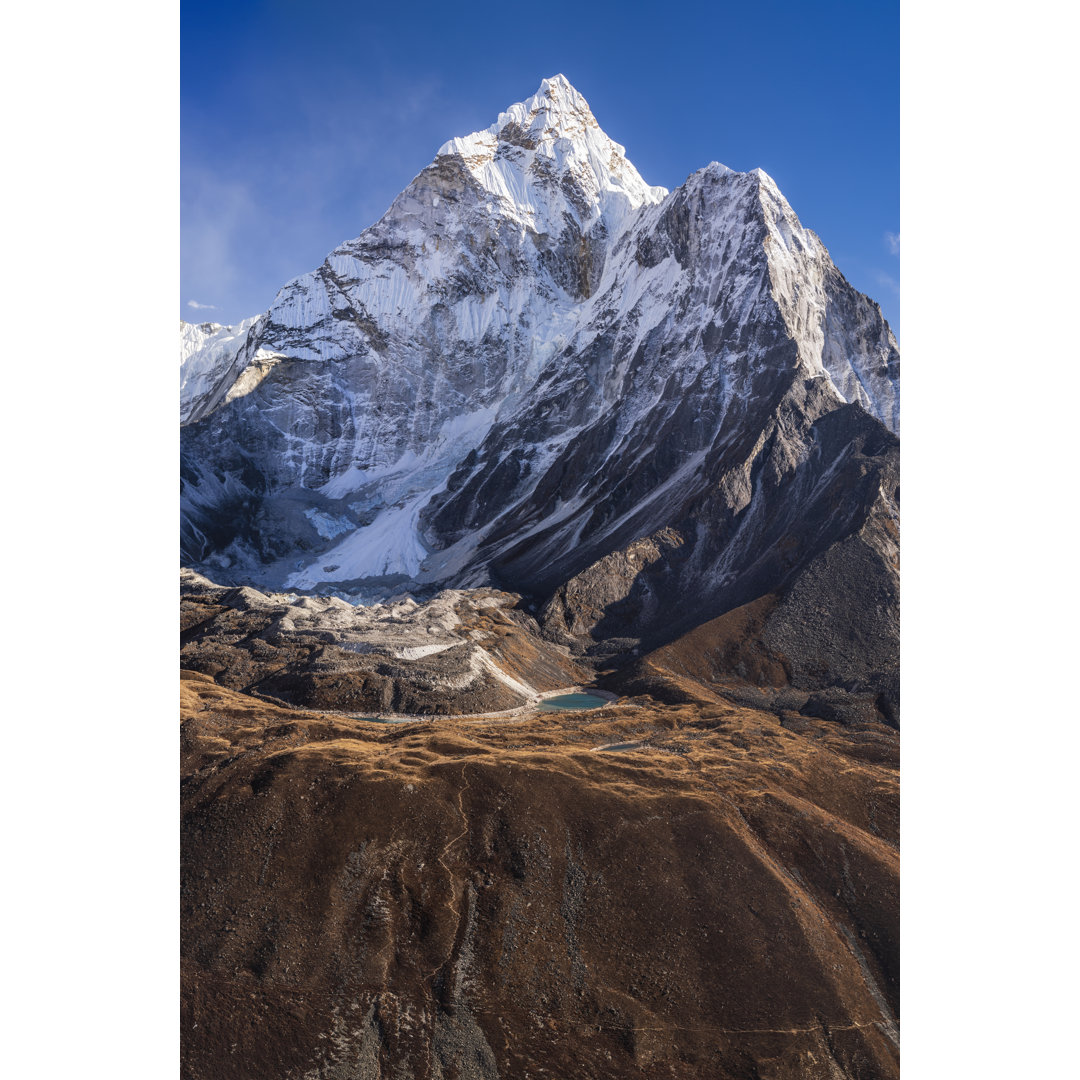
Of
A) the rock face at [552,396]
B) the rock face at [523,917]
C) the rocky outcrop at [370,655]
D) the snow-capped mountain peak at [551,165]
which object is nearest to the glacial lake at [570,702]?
the rocky outcrop at [370,655]

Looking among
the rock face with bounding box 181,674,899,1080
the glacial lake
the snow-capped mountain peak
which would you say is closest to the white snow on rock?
the snow-capped mountain peak

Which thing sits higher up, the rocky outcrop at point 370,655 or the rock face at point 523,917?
the rocky outcrop at point 370,655

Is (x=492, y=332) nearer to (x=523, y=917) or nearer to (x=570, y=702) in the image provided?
(x=570, y=702)

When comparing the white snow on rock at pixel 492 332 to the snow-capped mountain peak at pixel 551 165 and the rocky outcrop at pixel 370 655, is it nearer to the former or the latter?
the snow-capped mountain peak at pixel 551 165

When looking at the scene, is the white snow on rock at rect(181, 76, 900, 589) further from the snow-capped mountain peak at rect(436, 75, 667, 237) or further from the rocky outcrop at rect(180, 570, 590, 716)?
the rocky outcrop at rect(180, 570, 590, 716)

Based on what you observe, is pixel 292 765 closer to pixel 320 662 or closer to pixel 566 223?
pixel 320 662

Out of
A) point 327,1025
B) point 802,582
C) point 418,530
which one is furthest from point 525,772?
point 418,530
